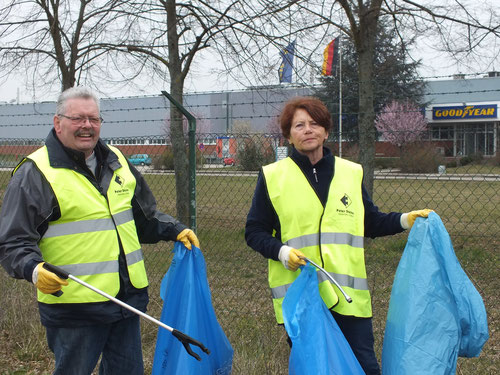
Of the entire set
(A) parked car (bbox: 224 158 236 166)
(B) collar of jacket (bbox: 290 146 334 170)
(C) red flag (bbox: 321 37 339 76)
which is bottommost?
(A) parked car (bbox: 224 158 236 166)

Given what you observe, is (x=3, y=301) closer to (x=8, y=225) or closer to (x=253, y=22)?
(x=8, y=225)

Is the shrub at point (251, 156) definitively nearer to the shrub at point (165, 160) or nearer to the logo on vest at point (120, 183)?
the shrub at point (165, 160)

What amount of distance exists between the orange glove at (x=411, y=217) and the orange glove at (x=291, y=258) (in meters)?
0.57

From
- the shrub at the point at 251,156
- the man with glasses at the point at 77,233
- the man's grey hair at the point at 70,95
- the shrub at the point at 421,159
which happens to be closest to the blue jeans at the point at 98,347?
the man with glasses at the point at 77,233

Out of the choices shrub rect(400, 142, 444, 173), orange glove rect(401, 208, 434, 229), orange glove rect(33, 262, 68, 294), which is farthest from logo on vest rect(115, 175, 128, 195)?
shrub rect(400, 142, 444, 173)

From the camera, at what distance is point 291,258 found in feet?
7.25

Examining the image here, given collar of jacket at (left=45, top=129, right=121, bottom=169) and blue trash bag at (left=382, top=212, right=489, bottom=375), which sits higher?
collar of jacket at (left=45, top=129, right=121, bottom=169)

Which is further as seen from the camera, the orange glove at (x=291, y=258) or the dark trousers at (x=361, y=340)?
the dark trousers at (x=361, y=340)

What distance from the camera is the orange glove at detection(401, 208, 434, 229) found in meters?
2.45

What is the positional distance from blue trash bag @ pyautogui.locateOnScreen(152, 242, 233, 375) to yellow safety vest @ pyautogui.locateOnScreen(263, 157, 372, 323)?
46 centimetres

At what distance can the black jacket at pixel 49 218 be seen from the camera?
2094 millimetres

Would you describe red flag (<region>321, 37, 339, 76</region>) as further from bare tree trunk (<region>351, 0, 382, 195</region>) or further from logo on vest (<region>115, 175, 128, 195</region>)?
logo on vest (<region>115, 175, 128, 195</region>)

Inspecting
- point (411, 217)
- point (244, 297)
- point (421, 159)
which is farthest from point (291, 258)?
point (244, 297)

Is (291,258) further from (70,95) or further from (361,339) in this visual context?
(70,95)
